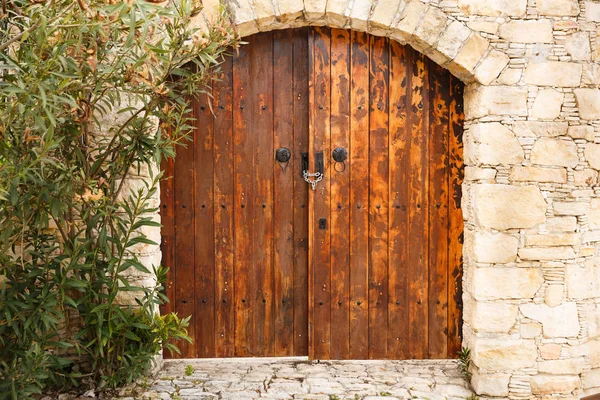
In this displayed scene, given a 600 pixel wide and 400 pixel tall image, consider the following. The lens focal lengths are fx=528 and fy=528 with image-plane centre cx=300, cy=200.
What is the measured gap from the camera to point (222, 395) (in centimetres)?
278

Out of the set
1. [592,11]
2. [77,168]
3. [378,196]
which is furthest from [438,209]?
[77,168]

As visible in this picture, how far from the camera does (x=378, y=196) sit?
3205 millimetres

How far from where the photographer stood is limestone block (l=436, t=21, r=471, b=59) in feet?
9.43

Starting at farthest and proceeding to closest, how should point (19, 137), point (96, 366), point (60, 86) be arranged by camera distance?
point (96, 366), point (19, 137), point (60, 86)

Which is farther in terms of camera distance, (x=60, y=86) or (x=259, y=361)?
(x=259, y=361)

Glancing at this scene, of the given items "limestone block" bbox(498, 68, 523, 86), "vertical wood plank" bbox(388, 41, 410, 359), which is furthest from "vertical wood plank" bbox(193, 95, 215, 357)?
"limestone block" bbox(498, 68, 523, 86)

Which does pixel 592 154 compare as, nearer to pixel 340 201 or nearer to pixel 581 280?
pixel 581 280

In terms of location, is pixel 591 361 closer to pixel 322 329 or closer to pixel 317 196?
pixel 322 329

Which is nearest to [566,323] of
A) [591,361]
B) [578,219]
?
[591,361]

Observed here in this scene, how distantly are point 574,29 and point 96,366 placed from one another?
3.12m

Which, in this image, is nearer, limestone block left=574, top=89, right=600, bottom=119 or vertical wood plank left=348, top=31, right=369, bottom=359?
limestone block left=574, top=89, right=600, bottom=119

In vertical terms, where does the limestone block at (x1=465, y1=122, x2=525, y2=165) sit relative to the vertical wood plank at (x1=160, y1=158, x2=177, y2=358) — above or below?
above

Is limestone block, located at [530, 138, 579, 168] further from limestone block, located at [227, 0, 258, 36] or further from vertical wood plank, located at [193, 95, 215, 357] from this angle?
vertical wood plank, located at [193, 95, 215, 357]

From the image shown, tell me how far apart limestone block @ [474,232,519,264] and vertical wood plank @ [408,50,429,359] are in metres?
0.39
